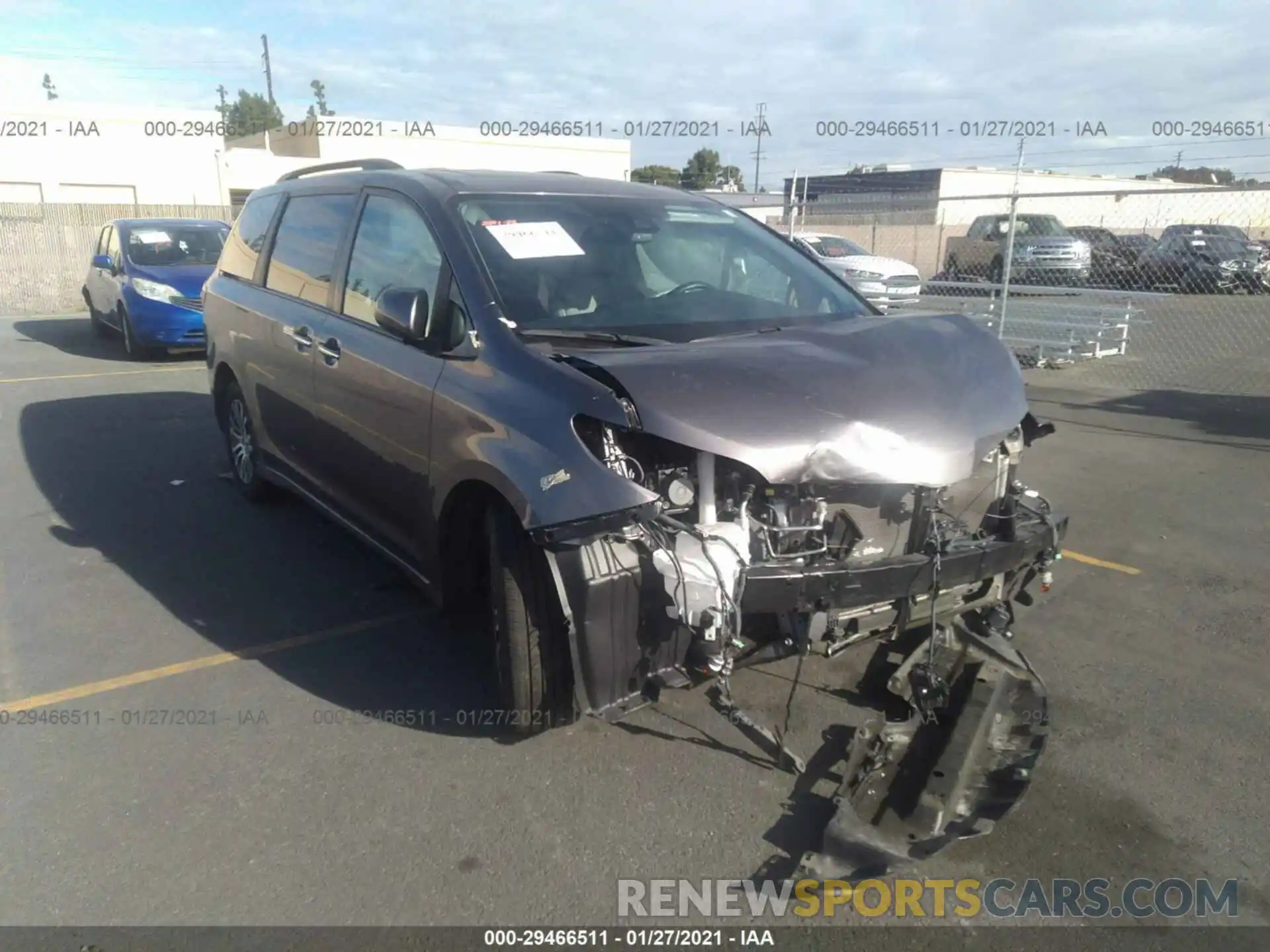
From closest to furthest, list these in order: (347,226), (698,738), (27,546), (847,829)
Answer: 1. (847,829)
2. (698,738)
3. (347,226)
4. (27,546)

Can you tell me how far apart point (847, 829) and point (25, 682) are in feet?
10.9

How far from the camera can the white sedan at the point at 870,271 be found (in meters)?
14.0

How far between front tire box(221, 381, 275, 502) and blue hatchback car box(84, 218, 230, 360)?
5.93m

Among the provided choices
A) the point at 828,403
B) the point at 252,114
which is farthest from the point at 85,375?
the point at 252,114

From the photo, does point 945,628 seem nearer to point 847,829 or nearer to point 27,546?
point 847,829

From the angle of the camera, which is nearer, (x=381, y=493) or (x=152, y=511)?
(x=381, y=493)

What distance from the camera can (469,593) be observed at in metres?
3.75

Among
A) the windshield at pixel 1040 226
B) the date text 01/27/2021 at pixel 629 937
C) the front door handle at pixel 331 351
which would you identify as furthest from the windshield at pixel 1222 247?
the date text 01/27/2021 at pixel 629 937

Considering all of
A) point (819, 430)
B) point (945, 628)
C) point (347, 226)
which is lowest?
point (945, 628)

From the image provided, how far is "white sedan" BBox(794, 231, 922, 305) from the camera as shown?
1399 cm

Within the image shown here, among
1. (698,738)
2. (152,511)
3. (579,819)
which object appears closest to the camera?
(579,819)

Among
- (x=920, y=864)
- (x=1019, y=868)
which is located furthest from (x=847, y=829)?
(x=1019, y=868)

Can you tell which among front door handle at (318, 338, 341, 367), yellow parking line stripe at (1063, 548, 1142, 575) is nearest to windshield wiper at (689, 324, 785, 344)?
front door handle at (318, 338, 341, 367)

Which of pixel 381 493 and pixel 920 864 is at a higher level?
pixel 381 493
